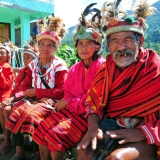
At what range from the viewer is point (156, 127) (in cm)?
211

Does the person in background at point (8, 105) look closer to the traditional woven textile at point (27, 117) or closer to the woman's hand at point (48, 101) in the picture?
the traditional woven textile at point (27, 117)

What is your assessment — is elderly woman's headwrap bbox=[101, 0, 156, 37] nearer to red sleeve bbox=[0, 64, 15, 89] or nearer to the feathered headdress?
the feathered headdress

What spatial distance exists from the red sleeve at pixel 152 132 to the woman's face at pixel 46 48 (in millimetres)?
2017

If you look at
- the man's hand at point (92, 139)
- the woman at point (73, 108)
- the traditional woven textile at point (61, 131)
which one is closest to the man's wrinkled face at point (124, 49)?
the woman at point (73, 108)

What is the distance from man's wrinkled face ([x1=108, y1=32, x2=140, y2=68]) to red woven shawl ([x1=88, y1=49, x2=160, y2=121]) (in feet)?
0.24

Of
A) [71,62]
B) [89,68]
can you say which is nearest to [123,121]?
[89,68]

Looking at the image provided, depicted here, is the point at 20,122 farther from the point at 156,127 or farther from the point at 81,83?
the point at 156,127

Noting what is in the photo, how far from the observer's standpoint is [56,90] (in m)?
3.48

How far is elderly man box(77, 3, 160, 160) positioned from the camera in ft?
6.89

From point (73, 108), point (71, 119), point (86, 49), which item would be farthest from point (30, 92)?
point (86, 49)

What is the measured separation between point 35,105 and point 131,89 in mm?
1522

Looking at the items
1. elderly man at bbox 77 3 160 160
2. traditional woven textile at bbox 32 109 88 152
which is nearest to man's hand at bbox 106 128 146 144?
elderly man at bbox 77 3 160 160

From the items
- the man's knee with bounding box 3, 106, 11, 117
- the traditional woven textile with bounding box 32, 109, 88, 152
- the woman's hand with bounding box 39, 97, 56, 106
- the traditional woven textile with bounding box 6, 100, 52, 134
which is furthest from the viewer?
the man's knee with bounding box 3, 106, 11, 117

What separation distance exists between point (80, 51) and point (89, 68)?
278mm
